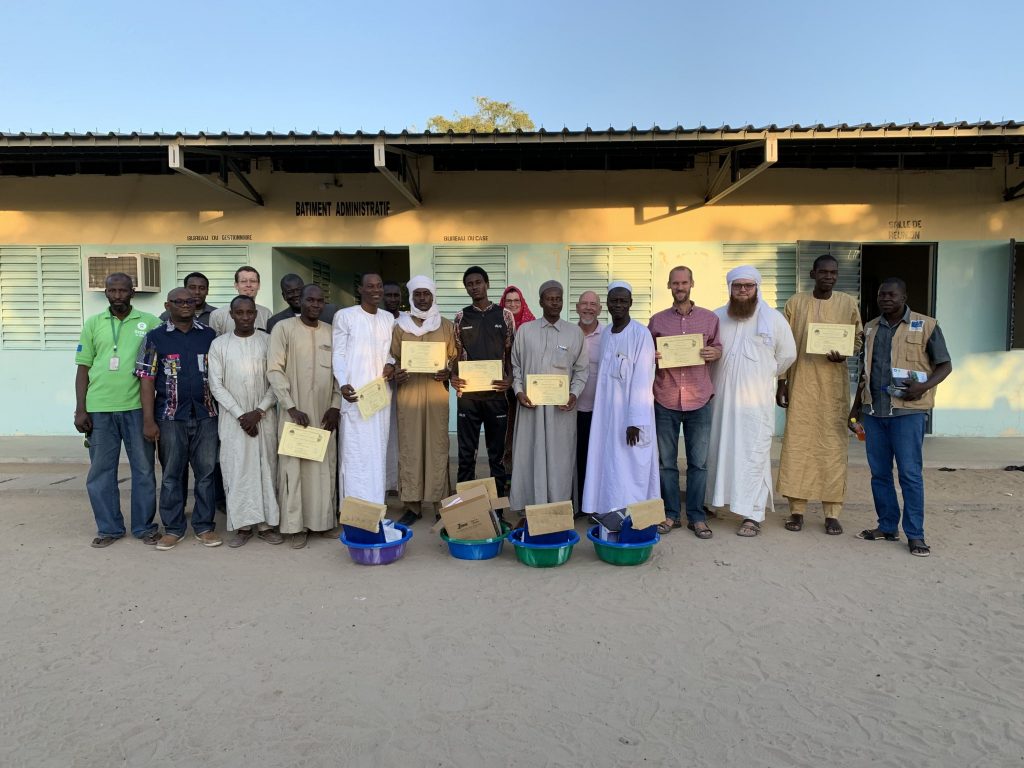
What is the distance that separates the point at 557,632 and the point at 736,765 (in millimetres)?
1131

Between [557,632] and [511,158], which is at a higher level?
[511,158]

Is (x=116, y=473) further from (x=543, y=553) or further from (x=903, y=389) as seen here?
(x=903, y=389)

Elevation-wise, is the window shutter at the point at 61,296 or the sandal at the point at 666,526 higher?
the window shutter at the point at 61,296

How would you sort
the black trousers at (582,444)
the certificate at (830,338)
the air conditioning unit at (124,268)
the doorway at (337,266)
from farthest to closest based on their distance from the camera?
the doorway at (337,266)
the air conditioning unit at (124,268)
the black trousers at (582,444)
the certificate at (830,338)

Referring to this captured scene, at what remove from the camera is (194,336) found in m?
4.44

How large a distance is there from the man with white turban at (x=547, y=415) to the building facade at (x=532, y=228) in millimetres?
3465

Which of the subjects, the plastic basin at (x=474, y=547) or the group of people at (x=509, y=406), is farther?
the group of people at (x=509, y=406)

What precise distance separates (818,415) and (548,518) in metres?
2.31

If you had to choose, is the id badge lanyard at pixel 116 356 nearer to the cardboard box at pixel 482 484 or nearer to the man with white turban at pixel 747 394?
the cardboard box at pixel 482 484

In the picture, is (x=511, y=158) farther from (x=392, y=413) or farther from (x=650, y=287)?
Answer: (x=392, y=413)

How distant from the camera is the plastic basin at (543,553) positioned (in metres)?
4.03

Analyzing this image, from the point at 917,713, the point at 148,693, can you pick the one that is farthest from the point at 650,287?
the point at 148,693

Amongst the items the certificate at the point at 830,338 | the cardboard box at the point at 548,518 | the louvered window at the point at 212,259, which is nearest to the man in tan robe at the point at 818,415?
the certificate at the point at 830,338

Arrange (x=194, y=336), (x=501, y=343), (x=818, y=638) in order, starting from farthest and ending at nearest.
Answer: (x=501, y=343) → (x=194, y=336) → (x=818, y=638)
